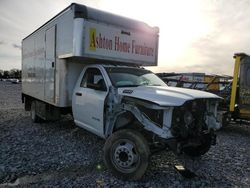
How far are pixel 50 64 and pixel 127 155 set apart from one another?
4332 mm

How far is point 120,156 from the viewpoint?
4.56 metres

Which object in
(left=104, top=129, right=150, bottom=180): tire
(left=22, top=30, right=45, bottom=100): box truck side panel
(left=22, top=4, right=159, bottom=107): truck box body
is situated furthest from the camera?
(left=22, top=30, right=45, bottom=100): box truck side panel

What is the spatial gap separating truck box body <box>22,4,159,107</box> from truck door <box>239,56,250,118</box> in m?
Answer: 3.36

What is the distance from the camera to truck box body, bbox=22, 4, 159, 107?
603 centimetres

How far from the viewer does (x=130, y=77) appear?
19.4 feet

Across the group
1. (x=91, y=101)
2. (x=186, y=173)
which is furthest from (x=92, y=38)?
(x=186, y=173)

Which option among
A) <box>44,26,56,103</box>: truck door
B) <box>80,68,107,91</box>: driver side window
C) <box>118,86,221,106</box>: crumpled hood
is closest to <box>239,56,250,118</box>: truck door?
<box>118,86,221,106</box>: crumpled hood

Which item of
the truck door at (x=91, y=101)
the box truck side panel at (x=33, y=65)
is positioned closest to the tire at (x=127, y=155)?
the truck door at (x=91, y=101)

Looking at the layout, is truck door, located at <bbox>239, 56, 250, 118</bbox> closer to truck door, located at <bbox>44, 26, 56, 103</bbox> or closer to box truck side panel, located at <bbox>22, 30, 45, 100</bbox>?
truck door, located at <bbox>44, 26, 56, 103</bbox>

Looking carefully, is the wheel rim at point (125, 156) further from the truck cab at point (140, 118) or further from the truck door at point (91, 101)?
the truck door at point (91, 101)

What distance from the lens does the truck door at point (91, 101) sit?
548cm

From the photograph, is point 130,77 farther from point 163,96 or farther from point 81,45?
point 163,96

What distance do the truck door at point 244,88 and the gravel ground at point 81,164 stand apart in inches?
49.1

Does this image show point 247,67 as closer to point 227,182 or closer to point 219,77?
point 219,77
